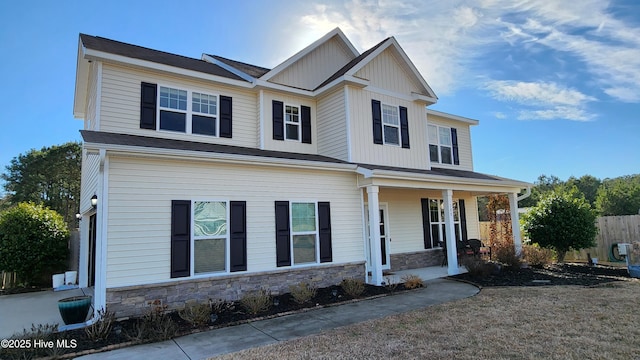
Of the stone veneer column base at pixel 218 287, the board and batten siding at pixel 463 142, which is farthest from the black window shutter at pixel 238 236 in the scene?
the board and batten siding at pixel 463 142

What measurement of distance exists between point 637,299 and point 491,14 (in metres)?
9.02

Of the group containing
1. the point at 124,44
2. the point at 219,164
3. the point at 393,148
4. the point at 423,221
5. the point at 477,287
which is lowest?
the point at 477,287

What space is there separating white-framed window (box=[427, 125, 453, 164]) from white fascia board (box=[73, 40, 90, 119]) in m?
12.2

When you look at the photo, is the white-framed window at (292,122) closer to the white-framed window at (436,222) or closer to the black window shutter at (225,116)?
the black window shutter at (225,116)

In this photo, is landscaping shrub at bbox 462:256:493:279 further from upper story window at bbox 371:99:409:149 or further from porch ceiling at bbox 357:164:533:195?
upper story window at bbox 371:99:409:149

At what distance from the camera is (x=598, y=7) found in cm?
1075

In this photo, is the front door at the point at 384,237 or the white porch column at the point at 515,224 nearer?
the front door at the point at 384,237

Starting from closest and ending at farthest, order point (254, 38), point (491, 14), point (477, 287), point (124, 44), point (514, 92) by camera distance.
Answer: point (477, 287), point (124, 44), point (491, 14), point (254, 38), point (514, 92)

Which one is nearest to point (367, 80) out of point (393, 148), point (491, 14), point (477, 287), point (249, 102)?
point (393, 148)

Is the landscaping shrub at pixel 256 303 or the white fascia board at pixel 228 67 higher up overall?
the white fascia board at pixel 228 67

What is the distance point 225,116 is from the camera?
10305 millimetres

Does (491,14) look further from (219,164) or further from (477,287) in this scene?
(219,164)

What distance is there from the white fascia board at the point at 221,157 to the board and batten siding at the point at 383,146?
4.21ft

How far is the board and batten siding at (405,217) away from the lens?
12500mm
